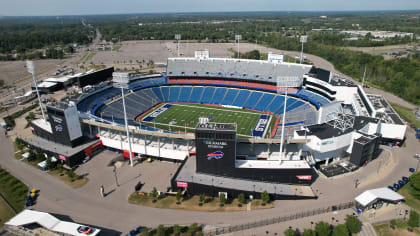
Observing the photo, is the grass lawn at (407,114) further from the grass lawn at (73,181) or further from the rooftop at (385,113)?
the grass lawn at (73,181)

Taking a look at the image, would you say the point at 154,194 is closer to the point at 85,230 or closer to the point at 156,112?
the point at 85,230

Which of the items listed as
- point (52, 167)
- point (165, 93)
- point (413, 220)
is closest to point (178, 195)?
point (52, 167)

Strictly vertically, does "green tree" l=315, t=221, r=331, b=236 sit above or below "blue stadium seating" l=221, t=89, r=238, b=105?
below

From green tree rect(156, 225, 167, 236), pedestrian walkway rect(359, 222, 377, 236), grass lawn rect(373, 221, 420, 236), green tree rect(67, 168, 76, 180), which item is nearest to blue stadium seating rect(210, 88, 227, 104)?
green tree rect(67, 168, 76, 180)

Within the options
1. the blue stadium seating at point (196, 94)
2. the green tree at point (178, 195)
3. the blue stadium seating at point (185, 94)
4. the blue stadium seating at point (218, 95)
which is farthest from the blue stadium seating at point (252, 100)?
the green tree at point (178, 195)

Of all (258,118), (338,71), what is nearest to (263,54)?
(338,71)

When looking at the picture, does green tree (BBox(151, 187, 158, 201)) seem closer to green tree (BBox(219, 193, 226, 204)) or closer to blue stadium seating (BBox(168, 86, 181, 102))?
green tree (BBox(219, 193, 226, 204))
